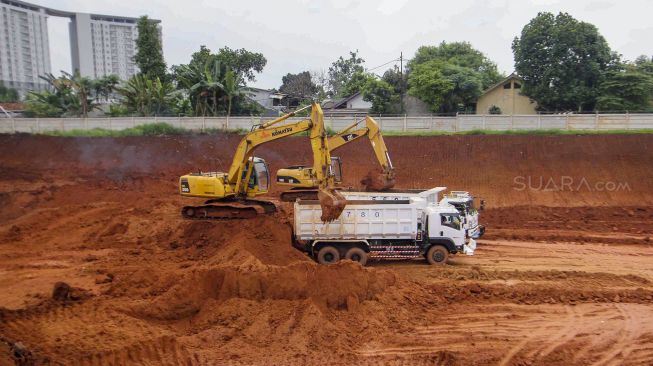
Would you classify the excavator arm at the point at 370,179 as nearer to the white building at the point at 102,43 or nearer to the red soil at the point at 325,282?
the red soil at the point at 325,282

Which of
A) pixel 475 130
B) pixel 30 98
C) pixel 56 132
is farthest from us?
pixel 30 98

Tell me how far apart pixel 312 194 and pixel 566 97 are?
73.1ft

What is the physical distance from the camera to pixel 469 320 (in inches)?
478

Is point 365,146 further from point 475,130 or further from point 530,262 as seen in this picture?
point 530,262

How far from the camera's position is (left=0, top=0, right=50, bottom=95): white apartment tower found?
74.7m

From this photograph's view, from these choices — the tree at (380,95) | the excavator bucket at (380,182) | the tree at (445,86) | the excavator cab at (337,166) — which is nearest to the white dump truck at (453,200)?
the excavator bucket at (380,182)

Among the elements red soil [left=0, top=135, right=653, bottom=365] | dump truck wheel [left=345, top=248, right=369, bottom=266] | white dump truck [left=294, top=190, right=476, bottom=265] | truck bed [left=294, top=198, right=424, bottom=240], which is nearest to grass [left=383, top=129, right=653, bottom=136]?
red soil [left=0, top=135, right=653, bottom=365]

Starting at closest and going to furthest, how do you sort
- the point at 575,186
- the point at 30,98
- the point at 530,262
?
the point at 530,262, the point at 575,186, the point at 30,98

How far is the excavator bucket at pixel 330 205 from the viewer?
14539 millimetres

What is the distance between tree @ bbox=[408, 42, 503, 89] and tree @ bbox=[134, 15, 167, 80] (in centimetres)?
2027

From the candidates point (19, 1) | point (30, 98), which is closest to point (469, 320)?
point (30, 98)

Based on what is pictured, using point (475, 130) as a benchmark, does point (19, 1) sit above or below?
above

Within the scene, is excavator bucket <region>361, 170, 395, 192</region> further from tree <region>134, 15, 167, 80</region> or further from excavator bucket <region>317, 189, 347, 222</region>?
tree <region>134, 15, 167, 80</region>

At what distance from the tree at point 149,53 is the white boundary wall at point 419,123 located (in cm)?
790
